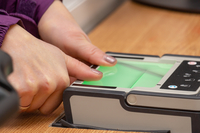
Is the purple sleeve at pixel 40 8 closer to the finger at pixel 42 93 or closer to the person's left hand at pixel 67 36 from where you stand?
the person's left hand at pixel 67 36

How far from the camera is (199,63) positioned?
1.79 feet

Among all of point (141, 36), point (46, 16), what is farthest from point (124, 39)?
point (46, 16)

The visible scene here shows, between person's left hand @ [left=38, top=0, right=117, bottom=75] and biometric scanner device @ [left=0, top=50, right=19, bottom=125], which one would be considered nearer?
biometric scanner device @ [left=0, top=50, right=19, bottom=125]

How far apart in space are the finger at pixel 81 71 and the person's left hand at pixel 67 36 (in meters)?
0.05

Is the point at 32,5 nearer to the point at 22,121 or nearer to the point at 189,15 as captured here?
the point at 22,121

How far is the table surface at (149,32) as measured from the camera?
82 cm

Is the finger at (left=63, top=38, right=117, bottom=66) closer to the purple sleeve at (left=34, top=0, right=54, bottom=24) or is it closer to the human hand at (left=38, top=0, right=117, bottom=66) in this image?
the human hand at (left=38, top=0, right=117, bottom=66)

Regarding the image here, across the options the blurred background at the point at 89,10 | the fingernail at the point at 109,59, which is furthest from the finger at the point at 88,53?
the blurred background at the point at 89,10

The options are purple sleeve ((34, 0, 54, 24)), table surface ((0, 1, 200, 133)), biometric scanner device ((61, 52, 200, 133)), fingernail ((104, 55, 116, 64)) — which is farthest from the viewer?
table surface ((0, 1, 200, 133))

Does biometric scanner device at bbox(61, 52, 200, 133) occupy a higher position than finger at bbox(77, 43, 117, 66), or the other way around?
finger at bbox(77, 43, 117, 66)

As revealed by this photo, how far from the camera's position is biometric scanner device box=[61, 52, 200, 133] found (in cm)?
44

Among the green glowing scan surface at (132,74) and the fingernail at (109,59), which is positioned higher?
the fingernail at (109,59)

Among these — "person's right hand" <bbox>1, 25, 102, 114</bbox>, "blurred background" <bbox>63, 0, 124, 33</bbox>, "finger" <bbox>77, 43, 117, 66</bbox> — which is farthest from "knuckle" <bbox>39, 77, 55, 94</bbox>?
"blurred background" <bbox>63, 0, 124, 33</bbox>

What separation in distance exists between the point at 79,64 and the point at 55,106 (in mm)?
89
